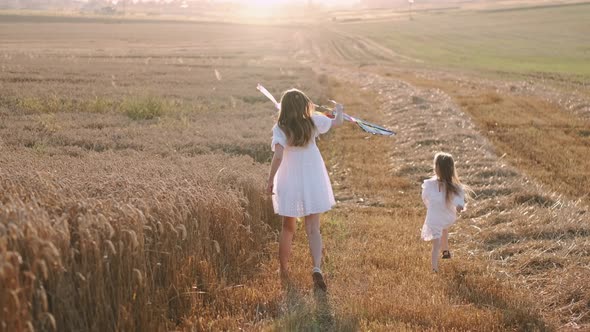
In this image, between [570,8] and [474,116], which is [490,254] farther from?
[570,8]

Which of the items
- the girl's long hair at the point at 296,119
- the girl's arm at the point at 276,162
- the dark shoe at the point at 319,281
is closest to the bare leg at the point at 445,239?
the dark shoe at the point at 319,281

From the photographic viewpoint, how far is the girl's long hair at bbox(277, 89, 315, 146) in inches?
261

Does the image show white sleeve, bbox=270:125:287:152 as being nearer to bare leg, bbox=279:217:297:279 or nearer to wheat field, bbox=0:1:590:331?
bare leg, bbox=279:217:297:279

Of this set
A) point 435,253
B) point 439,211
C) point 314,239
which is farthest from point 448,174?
point 314,239

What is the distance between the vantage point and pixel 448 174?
300 inches

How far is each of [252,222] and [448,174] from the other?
213 cm

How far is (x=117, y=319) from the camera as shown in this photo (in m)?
4.90

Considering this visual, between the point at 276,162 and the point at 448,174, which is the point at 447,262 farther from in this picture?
the point at 276,162

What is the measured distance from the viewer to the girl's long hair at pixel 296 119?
21.7ft

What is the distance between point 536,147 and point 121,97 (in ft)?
35.2

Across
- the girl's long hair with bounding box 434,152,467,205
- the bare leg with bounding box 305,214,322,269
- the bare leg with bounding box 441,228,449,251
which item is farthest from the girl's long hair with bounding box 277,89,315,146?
the bare leg with bounding box 441,228,449,251

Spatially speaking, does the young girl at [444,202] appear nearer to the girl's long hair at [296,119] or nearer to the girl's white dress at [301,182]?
the girl's white dress at [301,182]

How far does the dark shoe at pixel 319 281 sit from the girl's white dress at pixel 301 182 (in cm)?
56

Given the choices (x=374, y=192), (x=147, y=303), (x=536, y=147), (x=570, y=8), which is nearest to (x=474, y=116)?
(x=536, y=147)
